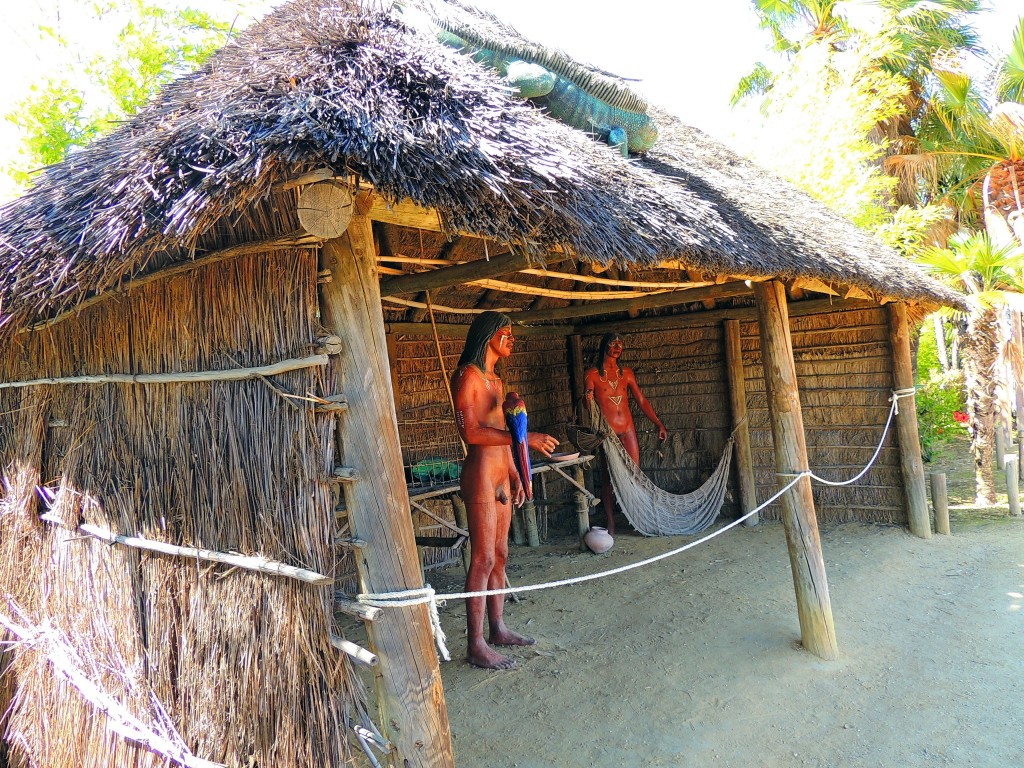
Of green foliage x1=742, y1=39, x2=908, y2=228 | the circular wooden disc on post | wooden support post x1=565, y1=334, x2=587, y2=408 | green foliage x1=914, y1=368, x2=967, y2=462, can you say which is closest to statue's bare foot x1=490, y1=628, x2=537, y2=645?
the circular wooden disc on post

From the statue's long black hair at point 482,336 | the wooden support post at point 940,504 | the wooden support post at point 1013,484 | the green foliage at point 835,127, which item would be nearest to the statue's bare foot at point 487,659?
the statue's long black hair at point 482,336

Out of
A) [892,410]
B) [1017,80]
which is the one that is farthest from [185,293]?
[1017,80]

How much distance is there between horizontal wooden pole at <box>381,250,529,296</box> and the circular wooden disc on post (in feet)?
2.19

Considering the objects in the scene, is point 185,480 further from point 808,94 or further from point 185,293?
point 808,94

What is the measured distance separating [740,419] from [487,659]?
3725 mm

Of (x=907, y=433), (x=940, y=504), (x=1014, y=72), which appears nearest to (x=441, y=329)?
(x=907, y=433)

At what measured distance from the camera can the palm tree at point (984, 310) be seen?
6492 mm

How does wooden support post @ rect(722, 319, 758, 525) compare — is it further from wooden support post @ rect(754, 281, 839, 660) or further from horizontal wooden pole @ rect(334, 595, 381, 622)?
horizontal wooden pole @ rect(334, 595, 381, 622)

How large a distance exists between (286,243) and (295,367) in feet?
1.26

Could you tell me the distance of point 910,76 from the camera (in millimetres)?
11133

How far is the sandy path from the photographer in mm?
2859

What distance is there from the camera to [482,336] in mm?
3512

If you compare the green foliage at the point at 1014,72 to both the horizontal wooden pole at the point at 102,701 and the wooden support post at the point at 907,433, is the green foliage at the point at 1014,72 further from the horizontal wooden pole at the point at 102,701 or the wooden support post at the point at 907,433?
the horizontal wooden pole at the point at 102,701

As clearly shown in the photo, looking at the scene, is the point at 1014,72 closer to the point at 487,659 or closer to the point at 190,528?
the point at 487,659
